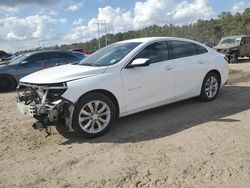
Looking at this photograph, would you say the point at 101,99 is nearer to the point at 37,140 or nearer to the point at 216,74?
the point at 37,140

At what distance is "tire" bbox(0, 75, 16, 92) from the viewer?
1216cm

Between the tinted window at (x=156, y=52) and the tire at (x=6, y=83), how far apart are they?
24.7ft

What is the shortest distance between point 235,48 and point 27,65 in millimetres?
12800

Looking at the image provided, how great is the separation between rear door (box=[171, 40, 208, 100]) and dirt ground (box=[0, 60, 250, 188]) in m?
0.50

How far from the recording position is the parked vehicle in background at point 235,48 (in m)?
19.5

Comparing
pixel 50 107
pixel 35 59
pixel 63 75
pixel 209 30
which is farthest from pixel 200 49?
pixel 209 30

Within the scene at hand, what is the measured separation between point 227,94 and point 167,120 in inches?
113

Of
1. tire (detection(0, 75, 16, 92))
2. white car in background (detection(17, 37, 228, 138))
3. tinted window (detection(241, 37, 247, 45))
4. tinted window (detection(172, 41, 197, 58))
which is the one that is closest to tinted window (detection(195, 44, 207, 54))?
white car in background (detection(17, 37, 228, 138))

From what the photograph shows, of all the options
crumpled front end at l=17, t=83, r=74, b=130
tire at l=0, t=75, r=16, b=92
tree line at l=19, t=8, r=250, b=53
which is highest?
tree line at l=19, t=8, r=250, b=53

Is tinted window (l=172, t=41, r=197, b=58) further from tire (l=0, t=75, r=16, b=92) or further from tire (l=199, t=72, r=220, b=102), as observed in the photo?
tire (l=0, t=75, r=16, b=92)

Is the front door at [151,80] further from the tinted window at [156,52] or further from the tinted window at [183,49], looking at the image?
the tinted window at [183,49]

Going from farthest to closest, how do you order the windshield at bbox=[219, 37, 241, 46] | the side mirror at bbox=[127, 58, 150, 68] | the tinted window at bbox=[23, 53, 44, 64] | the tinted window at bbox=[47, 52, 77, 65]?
the windshield at bbox=[219, 37, 241, 46] → the tinted window at bbox=[47, 52, 77, 65] → the tinted window at bbox=[23, 53, 44, 64] → the side mirror at bbox=[127, 58, 150, 68]

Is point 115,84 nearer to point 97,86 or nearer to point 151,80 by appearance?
point 97,86

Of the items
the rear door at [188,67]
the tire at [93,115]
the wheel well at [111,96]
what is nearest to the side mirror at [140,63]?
the wheel well at [111,96]
